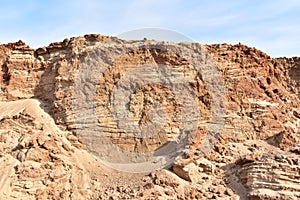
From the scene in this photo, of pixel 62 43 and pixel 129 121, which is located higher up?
pixel 62 43

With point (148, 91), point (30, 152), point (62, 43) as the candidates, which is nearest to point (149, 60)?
point (148, 91)

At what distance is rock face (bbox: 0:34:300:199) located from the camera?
21203mm

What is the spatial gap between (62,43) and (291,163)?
1418cm

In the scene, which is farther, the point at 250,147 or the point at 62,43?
the point at 62,43

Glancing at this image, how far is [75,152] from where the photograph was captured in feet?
78.6

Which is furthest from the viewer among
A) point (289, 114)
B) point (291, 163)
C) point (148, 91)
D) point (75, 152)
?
point (289, 114)

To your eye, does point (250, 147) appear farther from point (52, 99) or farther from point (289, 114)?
point (52, 99)

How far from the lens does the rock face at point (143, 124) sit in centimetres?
2120

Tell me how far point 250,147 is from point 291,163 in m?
3.49

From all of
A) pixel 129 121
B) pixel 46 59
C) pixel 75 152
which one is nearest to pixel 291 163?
pixel 129 121

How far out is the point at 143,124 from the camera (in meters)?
25.2

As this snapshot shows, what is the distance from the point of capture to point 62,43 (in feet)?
93.7

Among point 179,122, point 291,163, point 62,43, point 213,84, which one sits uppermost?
point 62,43

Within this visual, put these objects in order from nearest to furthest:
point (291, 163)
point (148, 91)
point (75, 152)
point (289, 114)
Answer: point (291, 163) < point (75, 152) < point (148, 91) < point (289, 114)
